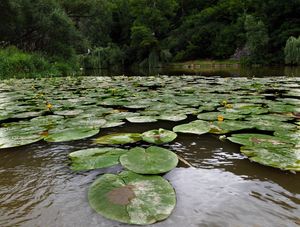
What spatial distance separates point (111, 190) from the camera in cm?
136

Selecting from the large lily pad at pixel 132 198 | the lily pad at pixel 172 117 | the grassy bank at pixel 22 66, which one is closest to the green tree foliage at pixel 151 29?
the grassy bank at pixel 22 66

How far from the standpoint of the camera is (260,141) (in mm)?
2061

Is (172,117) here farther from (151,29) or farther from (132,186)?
(151,29)

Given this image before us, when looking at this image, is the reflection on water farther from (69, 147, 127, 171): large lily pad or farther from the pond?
A: (69, 147, 127, 171): large lily pad

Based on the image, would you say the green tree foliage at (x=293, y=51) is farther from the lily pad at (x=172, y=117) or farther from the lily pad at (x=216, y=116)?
the lily pad at (x=172, y=117)

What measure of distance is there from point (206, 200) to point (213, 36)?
31883mm

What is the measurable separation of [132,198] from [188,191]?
37 centimetres

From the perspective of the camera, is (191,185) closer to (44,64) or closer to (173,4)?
(44,64)

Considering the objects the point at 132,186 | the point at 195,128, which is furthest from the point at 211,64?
the point at 132,186

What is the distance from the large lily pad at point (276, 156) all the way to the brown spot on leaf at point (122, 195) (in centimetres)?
89

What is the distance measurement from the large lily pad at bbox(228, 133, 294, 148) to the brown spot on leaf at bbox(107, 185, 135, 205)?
1.05 metres

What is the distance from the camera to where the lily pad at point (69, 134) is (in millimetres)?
2266

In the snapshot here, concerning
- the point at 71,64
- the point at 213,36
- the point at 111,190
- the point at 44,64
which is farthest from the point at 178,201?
the point at 213,36

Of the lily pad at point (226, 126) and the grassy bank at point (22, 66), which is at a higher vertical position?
the grassy bank at point (22, 66)
